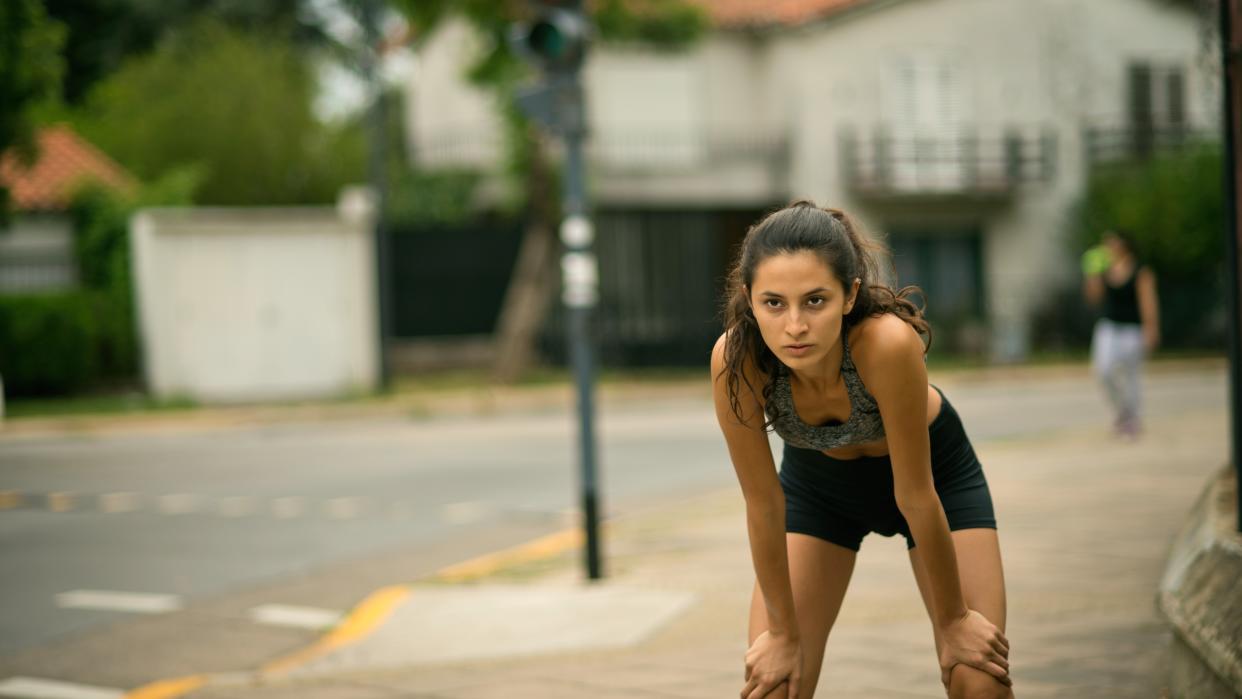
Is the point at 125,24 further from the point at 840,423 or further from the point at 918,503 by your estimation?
the point at 918,503

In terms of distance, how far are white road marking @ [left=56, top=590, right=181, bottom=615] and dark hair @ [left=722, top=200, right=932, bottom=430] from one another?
518 cm

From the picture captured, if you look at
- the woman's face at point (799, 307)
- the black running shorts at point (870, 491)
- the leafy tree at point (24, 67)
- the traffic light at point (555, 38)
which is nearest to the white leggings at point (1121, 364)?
the traffic light at point (555, 38)

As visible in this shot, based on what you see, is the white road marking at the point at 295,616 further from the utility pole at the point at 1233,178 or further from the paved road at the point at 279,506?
the utility pole at the point at 1233,178

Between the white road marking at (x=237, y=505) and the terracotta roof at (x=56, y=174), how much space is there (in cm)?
1135

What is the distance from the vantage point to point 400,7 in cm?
2147

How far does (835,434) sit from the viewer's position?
130 inches

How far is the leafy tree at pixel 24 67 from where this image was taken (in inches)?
648

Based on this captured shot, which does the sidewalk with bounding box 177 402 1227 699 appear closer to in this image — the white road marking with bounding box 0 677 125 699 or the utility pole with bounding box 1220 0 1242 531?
the white road marking with bounding box 0 677 125 699

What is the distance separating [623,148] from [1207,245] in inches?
435

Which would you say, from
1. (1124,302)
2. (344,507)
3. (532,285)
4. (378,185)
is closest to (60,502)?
(344,507)

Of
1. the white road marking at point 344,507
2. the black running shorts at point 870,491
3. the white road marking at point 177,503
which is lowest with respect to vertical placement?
the white road marking at point 344,507

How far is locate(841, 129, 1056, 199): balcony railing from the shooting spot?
28344mm

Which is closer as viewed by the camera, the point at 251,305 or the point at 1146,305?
the point at 1146,305

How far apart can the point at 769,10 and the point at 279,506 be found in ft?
67.1
